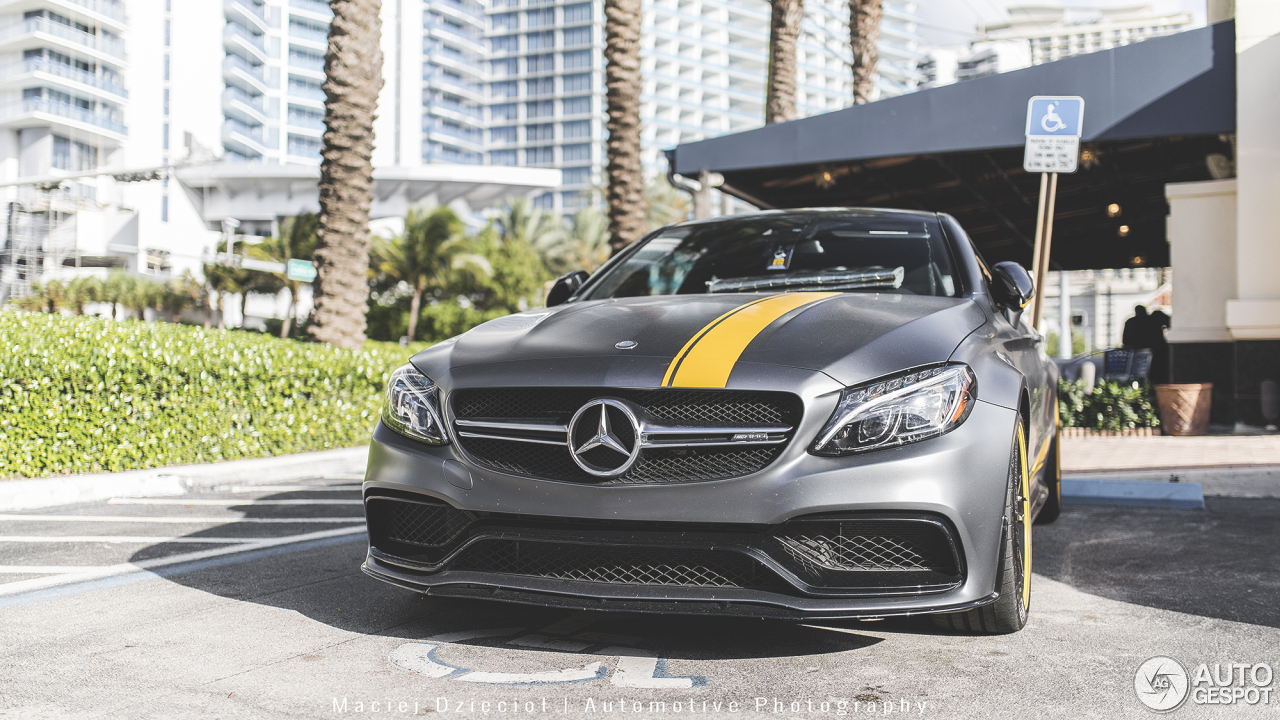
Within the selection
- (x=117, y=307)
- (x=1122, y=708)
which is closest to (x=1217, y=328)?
(x=1122, y=708)

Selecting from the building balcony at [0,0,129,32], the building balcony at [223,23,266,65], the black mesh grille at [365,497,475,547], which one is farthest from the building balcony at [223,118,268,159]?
the black mesh grille at [365,497,475,547]

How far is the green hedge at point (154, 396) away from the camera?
22.4ft

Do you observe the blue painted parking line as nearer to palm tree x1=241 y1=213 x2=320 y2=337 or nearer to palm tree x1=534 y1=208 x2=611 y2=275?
palm tree x1=241 y1=213 x2=320 y2=337

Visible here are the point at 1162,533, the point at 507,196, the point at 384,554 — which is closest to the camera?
Result: the point at 384,554

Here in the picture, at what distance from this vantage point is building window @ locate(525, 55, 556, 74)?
130m

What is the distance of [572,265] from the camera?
A: 66.4 m

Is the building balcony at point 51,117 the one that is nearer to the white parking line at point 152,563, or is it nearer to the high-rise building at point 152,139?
the high-rise building at point 152,139

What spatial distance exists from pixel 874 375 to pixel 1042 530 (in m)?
3.35

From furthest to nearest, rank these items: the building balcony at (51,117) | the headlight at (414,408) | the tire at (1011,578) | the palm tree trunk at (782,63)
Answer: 1. the building balcony at (51,117)
2. the palm tree trunk at (782,63)
3. the headlight at (414,408)
4. the tire at (1011,578)

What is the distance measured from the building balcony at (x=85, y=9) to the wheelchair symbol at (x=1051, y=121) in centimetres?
8163

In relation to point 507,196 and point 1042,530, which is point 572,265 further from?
point 1042,530

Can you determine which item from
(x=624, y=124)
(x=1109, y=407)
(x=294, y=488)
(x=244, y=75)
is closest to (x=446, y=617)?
(x=294, y=488)

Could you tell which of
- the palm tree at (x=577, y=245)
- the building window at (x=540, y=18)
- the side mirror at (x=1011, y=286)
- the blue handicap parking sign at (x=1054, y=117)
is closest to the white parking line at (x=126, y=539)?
the side mirror at (x=1011, y=286)

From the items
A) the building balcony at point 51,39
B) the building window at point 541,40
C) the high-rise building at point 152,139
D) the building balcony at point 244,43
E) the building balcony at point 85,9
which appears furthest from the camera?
the building window at point 541,40
